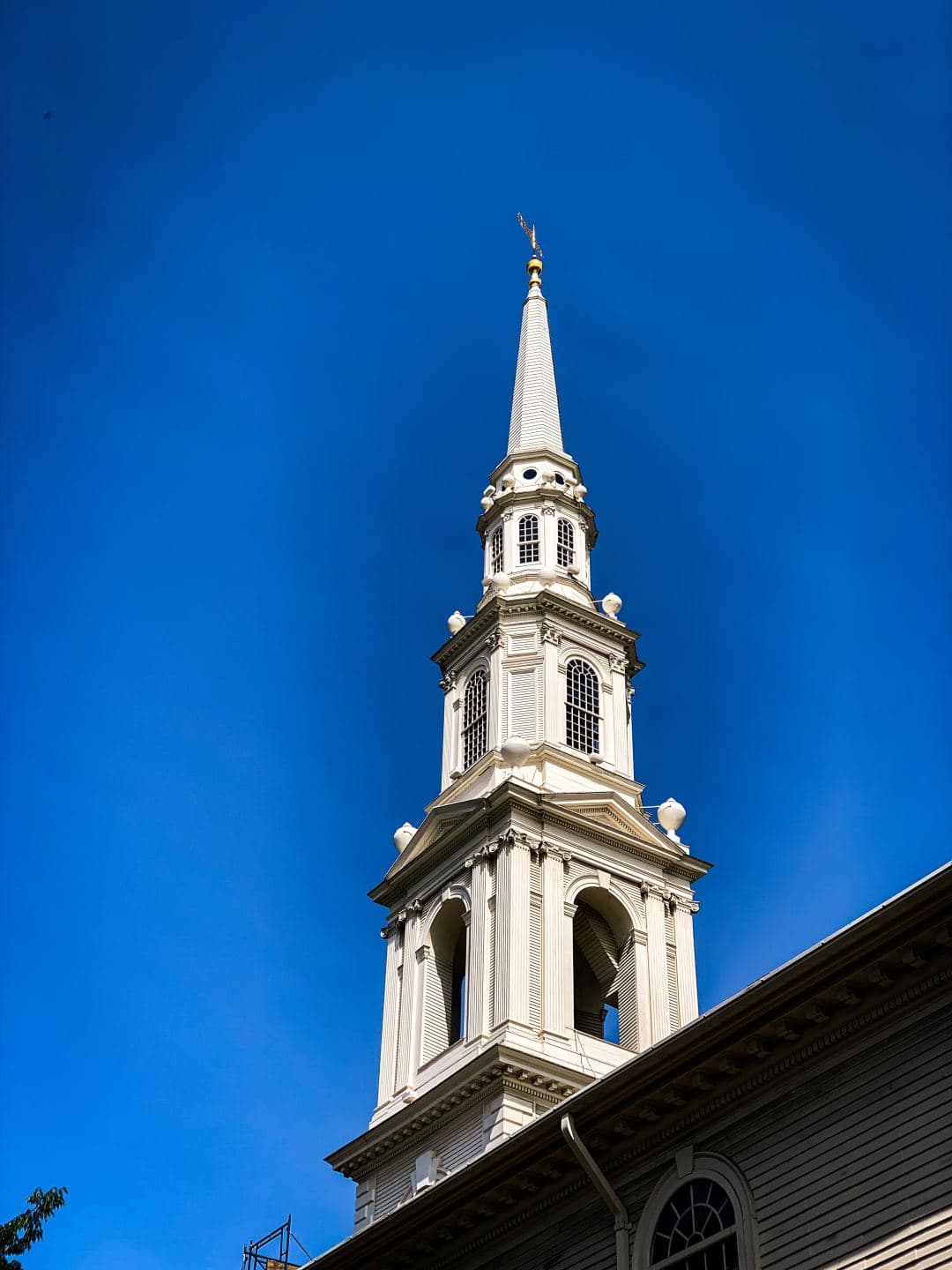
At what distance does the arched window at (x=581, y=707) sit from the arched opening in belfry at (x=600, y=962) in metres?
5.62

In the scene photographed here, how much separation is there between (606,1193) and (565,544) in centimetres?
3779

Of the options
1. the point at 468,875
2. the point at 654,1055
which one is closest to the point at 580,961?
the point at 468,875

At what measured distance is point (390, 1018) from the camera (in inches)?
1937

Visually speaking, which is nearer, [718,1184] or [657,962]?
[718,1184]

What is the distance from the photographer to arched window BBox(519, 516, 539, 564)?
58562 mm

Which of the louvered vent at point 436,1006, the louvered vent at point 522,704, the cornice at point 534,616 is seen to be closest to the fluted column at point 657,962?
the louvered vent at point 436,1006

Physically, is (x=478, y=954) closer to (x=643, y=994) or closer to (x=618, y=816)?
(x=643, y=994)

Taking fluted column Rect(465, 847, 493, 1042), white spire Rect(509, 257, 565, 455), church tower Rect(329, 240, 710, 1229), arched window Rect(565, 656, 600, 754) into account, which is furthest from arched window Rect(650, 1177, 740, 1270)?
white spire Rect(509, 257, 565, 455)

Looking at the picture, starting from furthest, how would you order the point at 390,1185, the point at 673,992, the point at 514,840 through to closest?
the point at 673,992
the point at 514,840
the point at 390,1185

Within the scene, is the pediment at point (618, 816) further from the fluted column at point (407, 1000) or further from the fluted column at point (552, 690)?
the fluted column at point (407, 1000)

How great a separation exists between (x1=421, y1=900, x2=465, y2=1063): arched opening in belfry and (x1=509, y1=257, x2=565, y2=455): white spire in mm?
19620

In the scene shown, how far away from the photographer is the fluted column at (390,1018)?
47750 millimetres

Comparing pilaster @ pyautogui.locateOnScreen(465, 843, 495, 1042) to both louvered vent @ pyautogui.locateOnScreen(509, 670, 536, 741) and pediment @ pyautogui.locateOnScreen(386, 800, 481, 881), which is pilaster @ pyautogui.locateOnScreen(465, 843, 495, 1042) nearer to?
pediment @ pyautogui.locateOnScreen(386, 800, 481, 881)

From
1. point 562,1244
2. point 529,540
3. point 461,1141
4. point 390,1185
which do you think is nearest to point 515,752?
point 529,540
